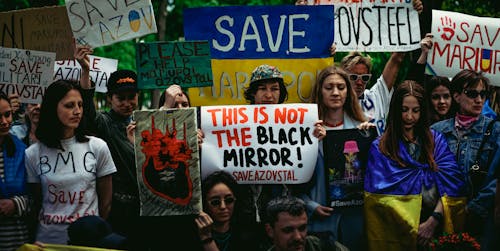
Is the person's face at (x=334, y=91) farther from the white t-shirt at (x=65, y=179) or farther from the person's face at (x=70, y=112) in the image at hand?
the person's face at (x=70, y=112)

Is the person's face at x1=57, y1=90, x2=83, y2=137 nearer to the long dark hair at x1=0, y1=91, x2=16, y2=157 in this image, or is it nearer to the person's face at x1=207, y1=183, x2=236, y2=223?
the long dark hair at x1=0, y1=91, x2=16, y2=157

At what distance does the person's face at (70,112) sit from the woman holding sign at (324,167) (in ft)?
6.05

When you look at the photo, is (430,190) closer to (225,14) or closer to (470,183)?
(470,183)

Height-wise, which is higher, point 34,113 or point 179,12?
point 179,12

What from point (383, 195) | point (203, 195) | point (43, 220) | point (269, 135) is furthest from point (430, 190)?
point (43, 220)

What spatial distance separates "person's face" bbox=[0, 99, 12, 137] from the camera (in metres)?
5.88

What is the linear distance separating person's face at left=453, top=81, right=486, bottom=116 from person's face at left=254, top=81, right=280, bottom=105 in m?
1.59

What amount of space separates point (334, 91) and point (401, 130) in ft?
2.10

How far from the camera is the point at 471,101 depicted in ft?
21.4

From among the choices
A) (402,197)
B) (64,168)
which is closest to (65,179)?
(64,168)

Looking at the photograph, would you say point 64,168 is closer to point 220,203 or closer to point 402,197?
point 220,203

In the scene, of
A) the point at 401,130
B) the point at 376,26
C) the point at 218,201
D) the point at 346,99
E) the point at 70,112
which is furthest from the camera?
the point at 376,26

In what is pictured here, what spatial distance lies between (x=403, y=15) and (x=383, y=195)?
2.04 m

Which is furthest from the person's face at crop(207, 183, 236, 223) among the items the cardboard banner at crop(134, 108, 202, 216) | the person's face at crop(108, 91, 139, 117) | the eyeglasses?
the eyeglasses
